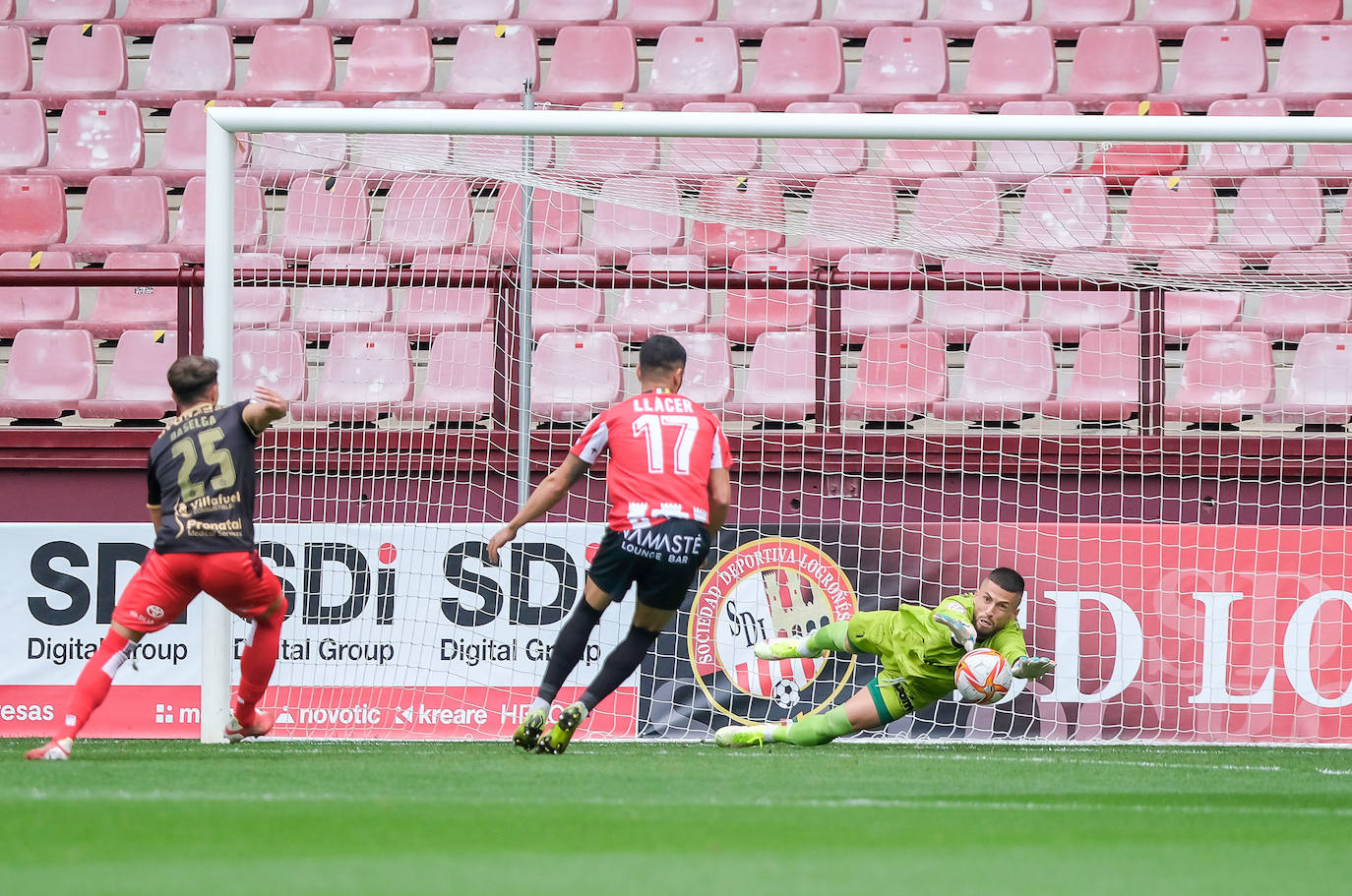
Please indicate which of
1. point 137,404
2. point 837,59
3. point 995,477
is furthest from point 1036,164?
point 137,404

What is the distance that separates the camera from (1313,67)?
10.2m

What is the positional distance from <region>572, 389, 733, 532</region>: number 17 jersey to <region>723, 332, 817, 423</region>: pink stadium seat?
218 centimetres

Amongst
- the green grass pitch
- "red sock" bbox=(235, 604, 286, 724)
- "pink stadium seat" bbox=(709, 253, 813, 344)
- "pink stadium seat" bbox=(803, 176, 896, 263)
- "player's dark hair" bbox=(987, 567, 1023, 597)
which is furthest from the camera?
"pink stadium seat" bbox=(709, 253, 813, 344)

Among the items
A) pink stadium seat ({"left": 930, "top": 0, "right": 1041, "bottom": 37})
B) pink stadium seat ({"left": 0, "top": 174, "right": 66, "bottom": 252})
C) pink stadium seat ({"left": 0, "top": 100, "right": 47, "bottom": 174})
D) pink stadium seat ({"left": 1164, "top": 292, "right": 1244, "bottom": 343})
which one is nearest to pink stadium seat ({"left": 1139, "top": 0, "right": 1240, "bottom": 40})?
pink stadium seat ({"left": 930, "top": 0, "right": 1041, "bottom": 37})

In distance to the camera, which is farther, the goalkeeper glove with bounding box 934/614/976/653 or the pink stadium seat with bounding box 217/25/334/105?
the pink stadium seat with bounding box 217/25/334/105

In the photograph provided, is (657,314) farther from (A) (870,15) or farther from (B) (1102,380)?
(A) (870,15)

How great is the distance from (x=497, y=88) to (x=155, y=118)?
2.54m

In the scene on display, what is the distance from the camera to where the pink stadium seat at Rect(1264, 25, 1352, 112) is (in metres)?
10.1

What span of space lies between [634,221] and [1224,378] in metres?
3.43

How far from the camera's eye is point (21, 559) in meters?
7.18

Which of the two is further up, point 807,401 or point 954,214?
point 954,214

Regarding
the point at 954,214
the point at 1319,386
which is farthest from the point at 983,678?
the point at 954,214

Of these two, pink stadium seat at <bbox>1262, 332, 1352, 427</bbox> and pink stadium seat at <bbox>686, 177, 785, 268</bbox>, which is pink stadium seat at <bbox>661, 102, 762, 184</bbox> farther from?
pink stadium seat at <bbox>1262, 332, 1352, 427</bbox>

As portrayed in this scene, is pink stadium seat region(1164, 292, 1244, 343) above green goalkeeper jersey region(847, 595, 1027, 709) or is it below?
above
